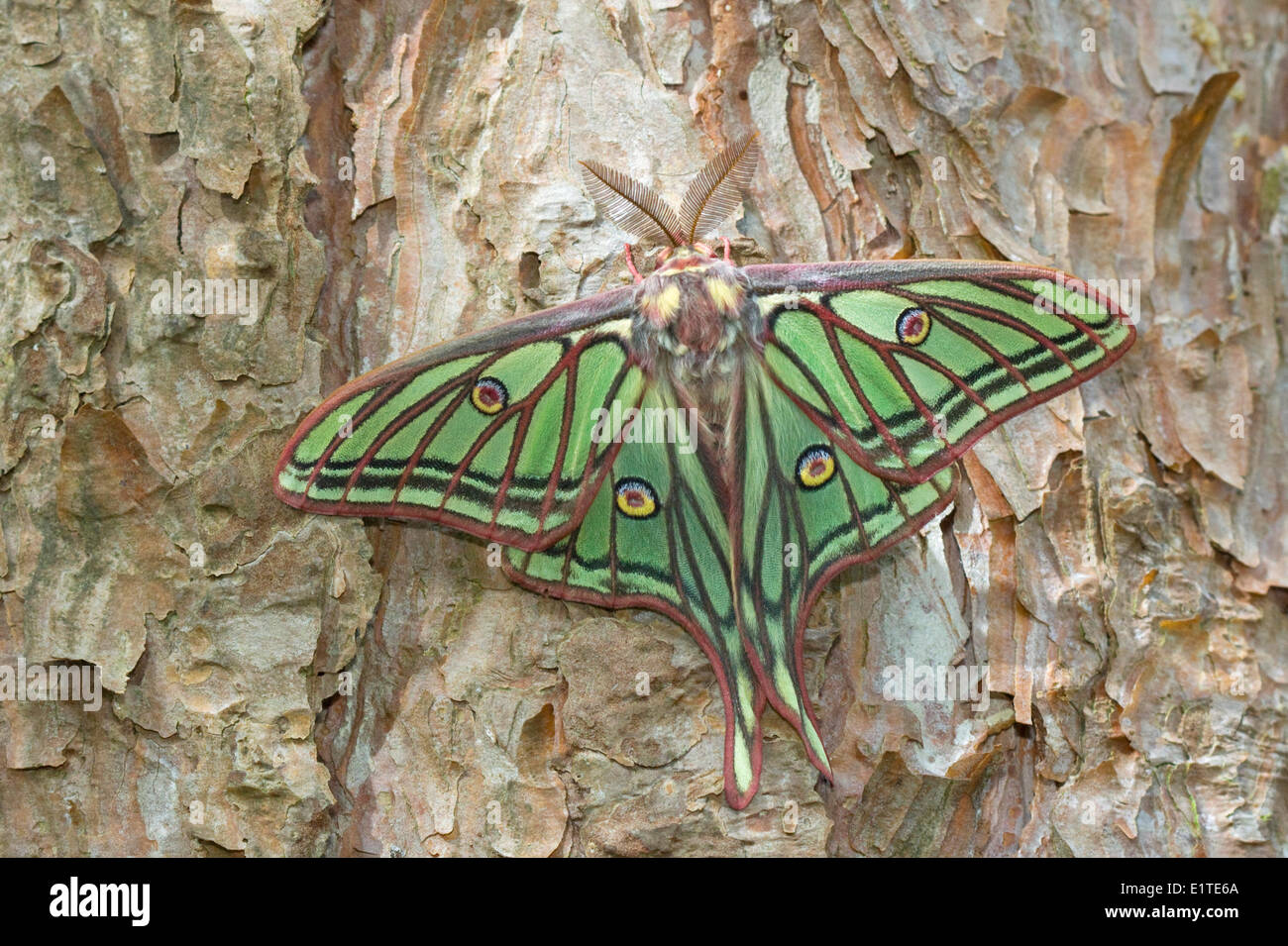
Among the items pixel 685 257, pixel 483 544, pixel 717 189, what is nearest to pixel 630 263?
pixel 685 257

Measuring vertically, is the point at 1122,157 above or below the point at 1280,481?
above

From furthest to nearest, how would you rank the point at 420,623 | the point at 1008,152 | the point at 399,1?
the point at 1008,152 → the point at 399,1 → the point at 420,623

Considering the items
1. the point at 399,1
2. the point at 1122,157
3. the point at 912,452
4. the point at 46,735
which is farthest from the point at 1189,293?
the point at 46,735

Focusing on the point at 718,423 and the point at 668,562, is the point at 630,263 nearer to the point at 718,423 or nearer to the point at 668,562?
the point at 718,423

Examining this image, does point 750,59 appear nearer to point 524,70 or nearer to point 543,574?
point 524,70

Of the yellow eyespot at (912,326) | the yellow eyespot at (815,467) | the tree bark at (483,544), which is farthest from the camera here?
the yellow eyespot at (815,467)

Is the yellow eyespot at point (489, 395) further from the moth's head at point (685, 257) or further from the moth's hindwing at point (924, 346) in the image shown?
the moth's hindwing at point (924, 346)

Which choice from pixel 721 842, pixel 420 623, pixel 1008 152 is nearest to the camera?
pixel 721 842

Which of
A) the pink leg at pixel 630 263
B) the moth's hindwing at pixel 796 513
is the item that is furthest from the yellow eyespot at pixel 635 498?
the pink leg at pixel 630 263

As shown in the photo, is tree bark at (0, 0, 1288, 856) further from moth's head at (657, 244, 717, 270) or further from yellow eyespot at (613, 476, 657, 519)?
yellow eyespot at (613, 476, 657, 519)
